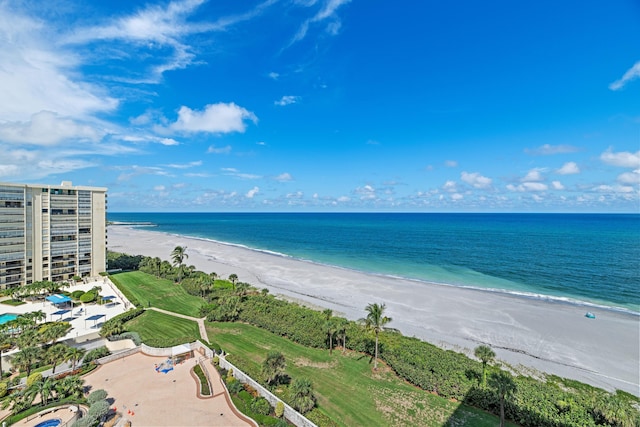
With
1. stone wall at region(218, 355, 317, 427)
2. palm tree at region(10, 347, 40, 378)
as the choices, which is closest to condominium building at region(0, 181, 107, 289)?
palm tree at region(10, 347, 40, 378)

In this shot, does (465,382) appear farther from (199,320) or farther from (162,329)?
(162,329)

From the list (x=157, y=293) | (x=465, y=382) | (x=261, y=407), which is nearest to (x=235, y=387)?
(x=261, y=407)

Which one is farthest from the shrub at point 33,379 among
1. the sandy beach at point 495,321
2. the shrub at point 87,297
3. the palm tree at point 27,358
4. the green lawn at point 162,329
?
the sandy beach at point 495,321

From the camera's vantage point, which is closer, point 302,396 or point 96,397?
point 96,397

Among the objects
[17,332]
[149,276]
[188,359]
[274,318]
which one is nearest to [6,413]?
[188,359]

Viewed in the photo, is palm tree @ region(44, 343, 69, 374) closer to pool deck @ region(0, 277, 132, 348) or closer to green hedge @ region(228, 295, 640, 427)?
pool deck @ region(0, 277, 132, 348)

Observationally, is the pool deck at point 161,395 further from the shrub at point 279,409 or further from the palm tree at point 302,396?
the palm tree at point 302,396
